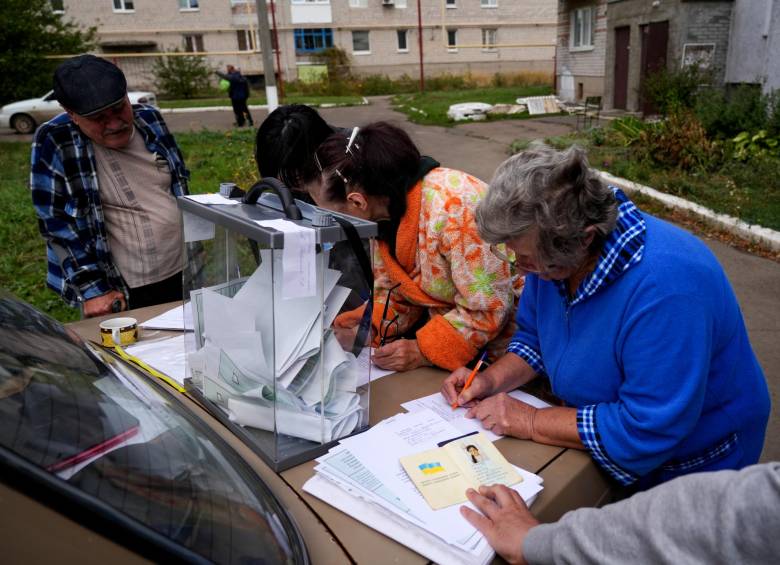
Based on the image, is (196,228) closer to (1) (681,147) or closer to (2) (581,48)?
(1) (681,147)

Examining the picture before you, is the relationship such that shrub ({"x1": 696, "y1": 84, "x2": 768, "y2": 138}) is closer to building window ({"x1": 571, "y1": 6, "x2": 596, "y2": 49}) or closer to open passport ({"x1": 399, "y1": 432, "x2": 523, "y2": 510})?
open passport ({"x1": 399, "y1": 432, "x2": 523, "y2": 510})

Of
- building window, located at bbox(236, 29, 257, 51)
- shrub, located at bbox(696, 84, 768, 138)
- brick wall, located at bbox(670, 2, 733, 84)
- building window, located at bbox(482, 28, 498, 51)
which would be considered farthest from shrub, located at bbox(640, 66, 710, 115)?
building window, located at bbox(236, 29, 257, 51)

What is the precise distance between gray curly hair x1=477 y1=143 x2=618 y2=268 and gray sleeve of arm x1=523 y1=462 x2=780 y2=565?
59cm

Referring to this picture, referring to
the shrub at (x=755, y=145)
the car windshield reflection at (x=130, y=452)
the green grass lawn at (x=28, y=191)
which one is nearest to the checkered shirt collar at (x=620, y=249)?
the car windshield reflection at (x=130, y=452)

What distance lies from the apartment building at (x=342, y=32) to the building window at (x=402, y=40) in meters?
0.06

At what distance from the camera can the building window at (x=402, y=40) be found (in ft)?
112

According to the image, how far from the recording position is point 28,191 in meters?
8.42

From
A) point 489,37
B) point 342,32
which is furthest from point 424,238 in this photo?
point 489,37

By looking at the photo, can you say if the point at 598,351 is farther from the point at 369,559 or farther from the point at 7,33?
the point at 7,33

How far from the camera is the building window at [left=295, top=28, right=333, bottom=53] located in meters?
32.7

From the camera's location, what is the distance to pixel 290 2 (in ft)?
104

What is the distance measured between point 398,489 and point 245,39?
114 feet

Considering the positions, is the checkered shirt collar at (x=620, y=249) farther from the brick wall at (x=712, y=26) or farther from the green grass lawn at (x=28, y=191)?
the brick wall at (x=712, y=26)

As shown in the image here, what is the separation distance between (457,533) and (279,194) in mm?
802
